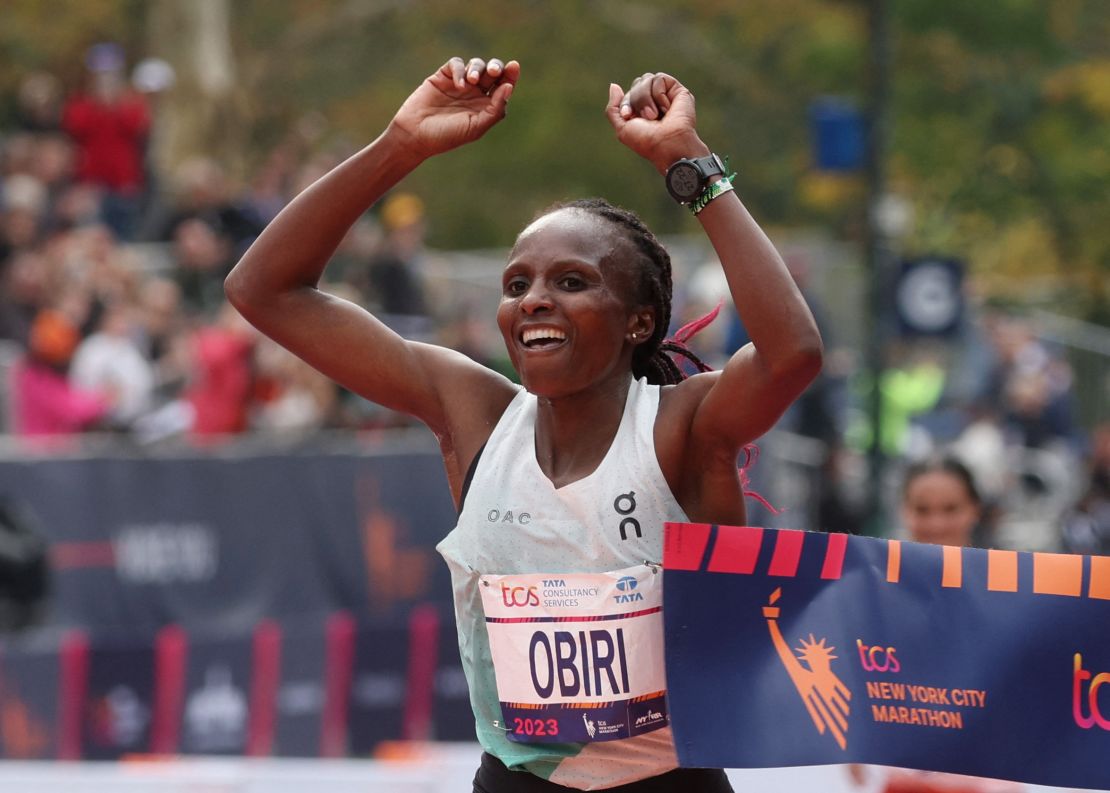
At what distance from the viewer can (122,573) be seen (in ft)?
35.8

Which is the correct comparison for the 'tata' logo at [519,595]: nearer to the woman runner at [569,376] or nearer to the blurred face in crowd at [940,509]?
the woman runner at [569,376]

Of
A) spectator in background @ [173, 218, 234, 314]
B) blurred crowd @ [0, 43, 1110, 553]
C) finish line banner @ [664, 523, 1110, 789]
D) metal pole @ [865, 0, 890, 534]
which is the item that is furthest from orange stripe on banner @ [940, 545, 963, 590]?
spectator in background @ [173, 218, 234, 314]

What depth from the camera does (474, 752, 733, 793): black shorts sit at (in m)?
3.79

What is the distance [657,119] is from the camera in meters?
3.79

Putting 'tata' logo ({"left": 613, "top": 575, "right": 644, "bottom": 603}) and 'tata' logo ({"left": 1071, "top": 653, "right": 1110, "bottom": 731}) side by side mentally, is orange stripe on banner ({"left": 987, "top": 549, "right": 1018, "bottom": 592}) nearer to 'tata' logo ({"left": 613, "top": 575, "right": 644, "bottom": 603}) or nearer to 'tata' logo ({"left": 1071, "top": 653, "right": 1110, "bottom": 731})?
'tata' logo ({"left": 1071, "top": 653, "right": 1110, "bottom": 731})

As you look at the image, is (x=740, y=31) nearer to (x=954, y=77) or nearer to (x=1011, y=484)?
(x=954, y=77)

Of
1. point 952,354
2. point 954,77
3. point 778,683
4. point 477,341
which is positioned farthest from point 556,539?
point 954,77

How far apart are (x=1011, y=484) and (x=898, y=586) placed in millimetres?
11087

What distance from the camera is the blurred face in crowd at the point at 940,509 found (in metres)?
5.80

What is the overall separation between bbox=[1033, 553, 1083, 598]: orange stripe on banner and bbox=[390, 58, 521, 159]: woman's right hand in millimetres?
1351

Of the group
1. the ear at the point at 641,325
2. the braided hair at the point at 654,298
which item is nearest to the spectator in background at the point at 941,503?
the braided hair at the point at 654,298

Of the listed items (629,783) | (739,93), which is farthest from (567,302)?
(739,93)

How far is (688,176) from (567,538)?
712 millimetres

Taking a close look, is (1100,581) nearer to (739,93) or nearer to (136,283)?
(136,283)
